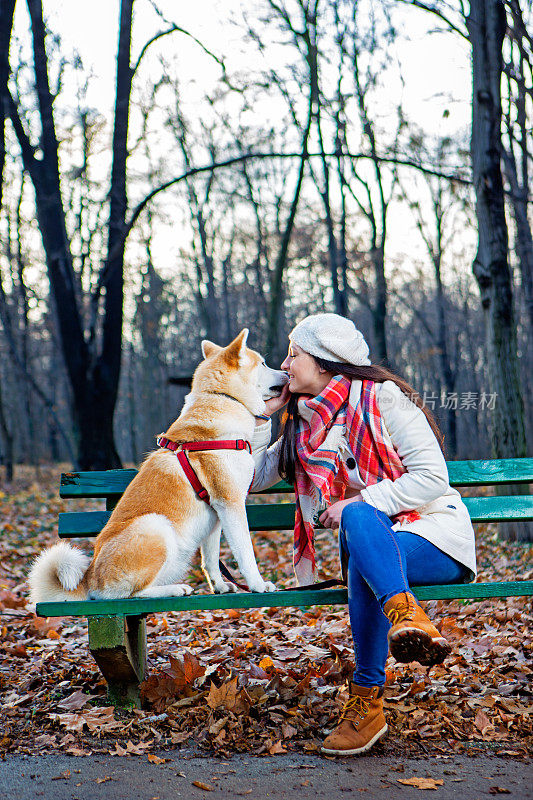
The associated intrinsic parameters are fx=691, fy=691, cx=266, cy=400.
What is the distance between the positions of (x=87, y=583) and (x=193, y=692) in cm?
72

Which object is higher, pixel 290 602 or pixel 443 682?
pixel 290 602

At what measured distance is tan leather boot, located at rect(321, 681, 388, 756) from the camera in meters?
2.62

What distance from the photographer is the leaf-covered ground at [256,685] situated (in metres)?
2.79

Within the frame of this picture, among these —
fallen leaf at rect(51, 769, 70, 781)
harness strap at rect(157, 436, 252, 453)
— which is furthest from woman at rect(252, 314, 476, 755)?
fallen leaf at rect(51, 769, 70, 781)

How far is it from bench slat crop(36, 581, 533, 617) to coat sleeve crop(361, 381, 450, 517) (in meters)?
0.37

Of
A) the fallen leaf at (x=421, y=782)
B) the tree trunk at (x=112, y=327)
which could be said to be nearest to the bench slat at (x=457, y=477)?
the fallen leaf at (x=421, y=782)

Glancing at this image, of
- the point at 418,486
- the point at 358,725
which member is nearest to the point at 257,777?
the point at 358,725

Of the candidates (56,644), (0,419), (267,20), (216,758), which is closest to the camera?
(216,758)

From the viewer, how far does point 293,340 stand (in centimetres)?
318

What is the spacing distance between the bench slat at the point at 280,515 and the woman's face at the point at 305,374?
662 millimetres

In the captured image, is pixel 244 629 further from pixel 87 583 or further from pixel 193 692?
pixel 87 583

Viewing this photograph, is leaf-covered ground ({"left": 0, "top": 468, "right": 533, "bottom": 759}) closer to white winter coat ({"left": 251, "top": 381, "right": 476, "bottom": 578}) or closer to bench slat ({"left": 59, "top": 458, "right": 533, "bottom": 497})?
white winter coat ({"left": 251, "top": 381, "right": 476, "bottom": 578})

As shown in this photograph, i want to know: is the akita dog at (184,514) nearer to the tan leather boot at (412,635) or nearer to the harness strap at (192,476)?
the harness strap at (192,476)

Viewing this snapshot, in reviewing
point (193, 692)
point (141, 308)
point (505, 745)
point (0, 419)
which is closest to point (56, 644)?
point (193, 692)
